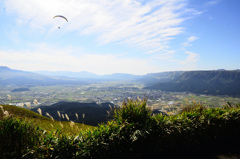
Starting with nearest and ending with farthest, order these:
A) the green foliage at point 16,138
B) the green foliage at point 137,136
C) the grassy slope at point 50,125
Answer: the green foliage at point 16,138 < the green foliage at point 137,136 < the grassy slope at point 50,125

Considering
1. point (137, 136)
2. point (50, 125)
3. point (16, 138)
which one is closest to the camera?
point (16, 138)

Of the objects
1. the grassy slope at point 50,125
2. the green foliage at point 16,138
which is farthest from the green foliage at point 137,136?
the grassy slope at point 50,125

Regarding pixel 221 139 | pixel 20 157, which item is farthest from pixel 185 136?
pixel 20 157

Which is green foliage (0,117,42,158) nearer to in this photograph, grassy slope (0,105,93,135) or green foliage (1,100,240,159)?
green foliage (1,100,240,159)

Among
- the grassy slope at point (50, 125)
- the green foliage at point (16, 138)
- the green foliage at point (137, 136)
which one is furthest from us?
the grassy slope at point (50, 125)

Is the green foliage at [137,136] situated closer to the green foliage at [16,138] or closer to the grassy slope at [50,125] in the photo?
the green foliage at [16,138]

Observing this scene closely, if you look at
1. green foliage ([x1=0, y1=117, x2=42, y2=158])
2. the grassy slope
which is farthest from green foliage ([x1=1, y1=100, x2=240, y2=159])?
the grassy slope

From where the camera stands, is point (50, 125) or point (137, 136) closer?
point (137, 136)

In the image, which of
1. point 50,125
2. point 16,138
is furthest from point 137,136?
point 50,125

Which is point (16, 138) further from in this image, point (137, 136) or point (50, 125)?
point (50, 125)

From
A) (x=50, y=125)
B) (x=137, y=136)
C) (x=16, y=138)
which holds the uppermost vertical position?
(x=16, y=138)

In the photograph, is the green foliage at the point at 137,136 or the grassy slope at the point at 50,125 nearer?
the green foliage at the point at 137,136

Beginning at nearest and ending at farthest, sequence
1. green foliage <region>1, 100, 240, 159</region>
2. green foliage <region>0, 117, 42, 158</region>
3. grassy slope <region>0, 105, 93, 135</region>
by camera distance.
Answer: green foliage <region>0, 117, 42, 158</region>
green foliage <region>1, 100, 240, 159</region>
grassy slope <region>0, 105, 93, 135</region>
